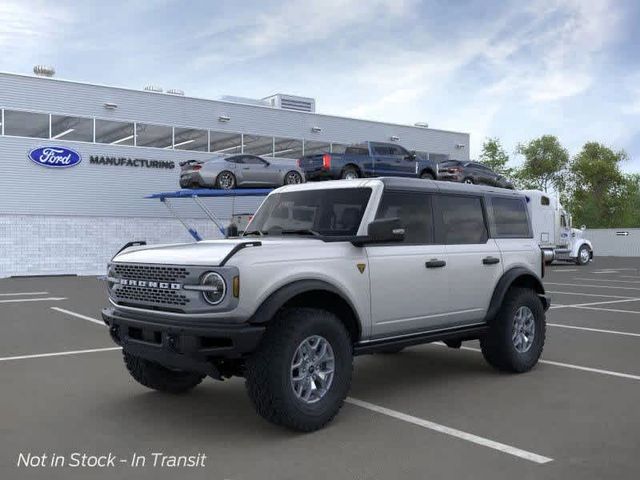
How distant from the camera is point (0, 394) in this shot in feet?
20.8

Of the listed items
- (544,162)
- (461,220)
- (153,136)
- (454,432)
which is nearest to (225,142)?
(153,136)

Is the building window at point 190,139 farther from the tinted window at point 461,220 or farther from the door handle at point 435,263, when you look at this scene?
the door handle at point 435,263

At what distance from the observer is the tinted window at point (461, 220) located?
6.67m

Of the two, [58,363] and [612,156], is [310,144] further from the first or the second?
[612,156]

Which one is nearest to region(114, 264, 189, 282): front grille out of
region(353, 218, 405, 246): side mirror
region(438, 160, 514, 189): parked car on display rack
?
region(353, 218, 405, 246): side mirror

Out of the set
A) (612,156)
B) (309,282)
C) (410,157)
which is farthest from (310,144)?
(612,156)

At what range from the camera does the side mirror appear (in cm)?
537

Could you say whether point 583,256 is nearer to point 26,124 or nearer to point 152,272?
point 26,124

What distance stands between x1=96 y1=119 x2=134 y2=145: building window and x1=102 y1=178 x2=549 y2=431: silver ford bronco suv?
2530 centimetres

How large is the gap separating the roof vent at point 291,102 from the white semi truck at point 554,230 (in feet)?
47.1

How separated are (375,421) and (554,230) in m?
27.1

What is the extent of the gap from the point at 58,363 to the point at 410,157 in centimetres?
1834

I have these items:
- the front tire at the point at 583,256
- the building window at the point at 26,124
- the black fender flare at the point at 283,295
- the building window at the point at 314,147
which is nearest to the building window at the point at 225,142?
the building window at the point at 314,147

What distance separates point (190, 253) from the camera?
5.13 m
